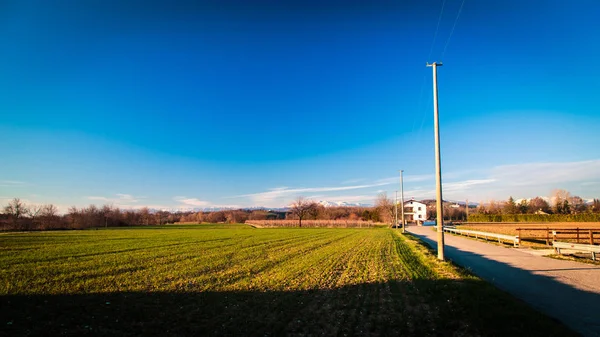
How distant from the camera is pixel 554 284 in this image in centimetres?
984

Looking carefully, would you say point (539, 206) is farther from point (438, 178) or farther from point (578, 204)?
point (438, 178)

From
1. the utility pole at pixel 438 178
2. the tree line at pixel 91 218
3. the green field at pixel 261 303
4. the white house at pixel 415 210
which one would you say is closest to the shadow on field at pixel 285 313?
the green field at pixel 261 303

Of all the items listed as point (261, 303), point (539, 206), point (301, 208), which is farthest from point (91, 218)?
point (539, 206)

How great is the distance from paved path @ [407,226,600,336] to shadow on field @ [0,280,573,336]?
27.2 inches

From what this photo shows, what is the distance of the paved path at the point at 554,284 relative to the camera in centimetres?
671

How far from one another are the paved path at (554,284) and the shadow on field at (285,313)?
2.27 feet

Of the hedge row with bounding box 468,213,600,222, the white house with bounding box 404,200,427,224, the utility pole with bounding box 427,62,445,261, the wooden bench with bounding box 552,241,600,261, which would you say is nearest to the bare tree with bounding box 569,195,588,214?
the hedge row with bounding box 468,213,600,222

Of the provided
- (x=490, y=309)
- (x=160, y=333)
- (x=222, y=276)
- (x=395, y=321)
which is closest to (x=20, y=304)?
(x=160, y=333)

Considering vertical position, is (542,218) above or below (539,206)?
below

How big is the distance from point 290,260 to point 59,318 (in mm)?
10586

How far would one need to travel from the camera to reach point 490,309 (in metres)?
7.00

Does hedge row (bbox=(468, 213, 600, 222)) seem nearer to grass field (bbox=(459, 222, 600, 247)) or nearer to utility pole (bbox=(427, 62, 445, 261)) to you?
grass field (bbox=(459, 222, 600, 247))

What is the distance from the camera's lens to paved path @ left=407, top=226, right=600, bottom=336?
22.0 feet

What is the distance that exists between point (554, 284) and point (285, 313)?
8.83 metres
